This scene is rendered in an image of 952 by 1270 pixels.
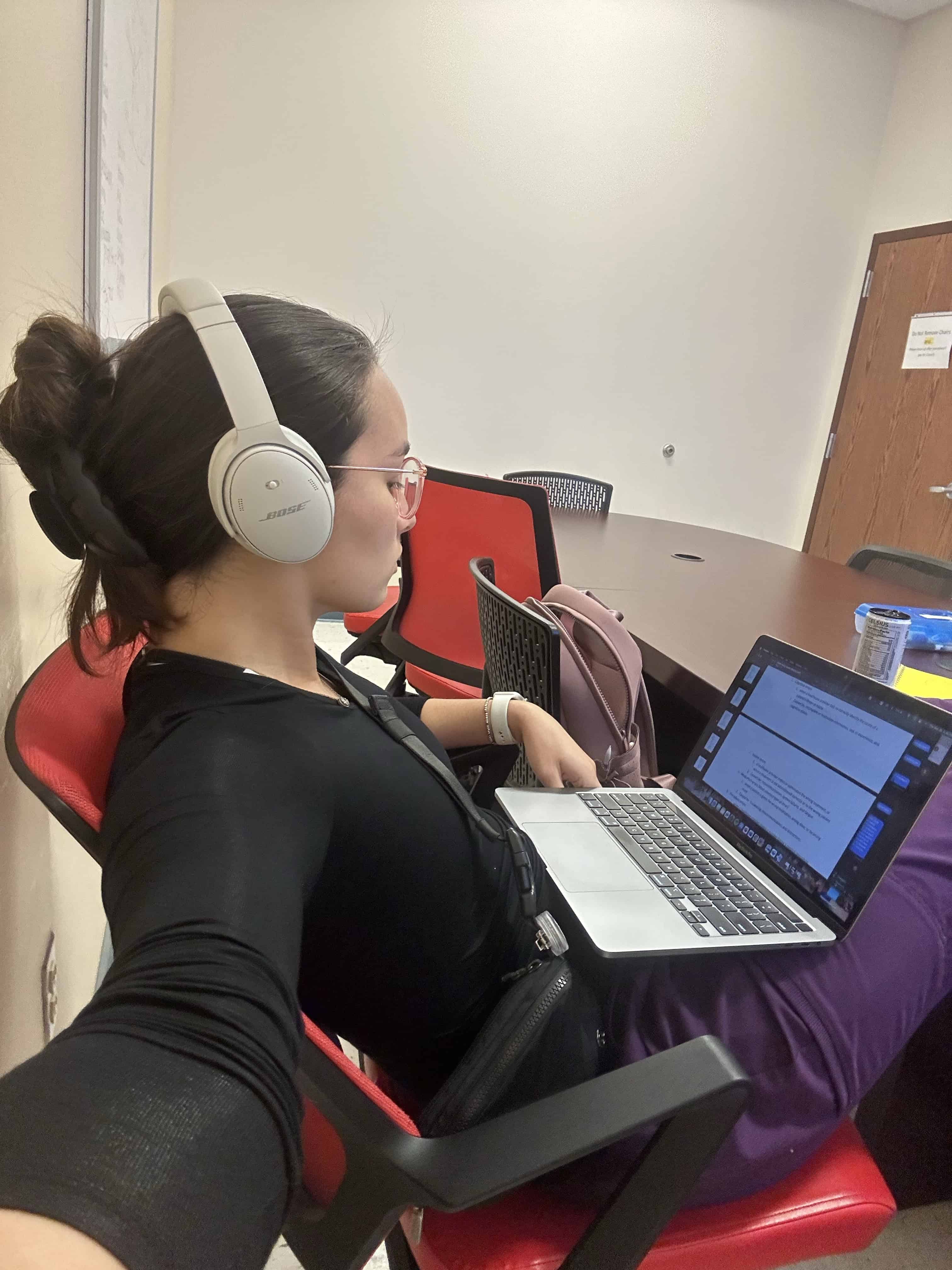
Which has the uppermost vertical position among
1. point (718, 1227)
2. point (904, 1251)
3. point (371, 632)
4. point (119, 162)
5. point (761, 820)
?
point (119, 162)

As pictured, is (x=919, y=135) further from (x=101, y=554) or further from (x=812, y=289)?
(x=101, y=554)

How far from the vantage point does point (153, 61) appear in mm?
2191

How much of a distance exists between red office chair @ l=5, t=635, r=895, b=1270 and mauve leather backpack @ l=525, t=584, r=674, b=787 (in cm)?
53

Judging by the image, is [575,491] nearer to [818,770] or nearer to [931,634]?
[931,634]

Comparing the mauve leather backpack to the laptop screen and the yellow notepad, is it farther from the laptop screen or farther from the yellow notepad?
the yellow notepad

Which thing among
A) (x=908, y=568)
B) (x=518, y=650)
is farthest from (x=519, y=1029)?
(x=908, y=568)

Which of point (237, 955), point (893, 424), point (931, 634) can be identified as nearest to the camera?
point (237, 955)

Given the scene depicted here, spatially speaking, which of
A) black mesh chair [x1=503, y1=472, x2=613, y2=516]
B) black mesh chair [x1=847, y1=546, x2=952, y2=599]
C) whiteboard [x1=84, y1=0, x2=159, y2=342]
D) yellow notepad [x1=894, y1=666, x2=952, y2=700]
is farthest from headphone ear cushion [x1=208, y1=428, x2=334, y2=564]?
black mesh chair [x1=503, y1=472, x2=613, y2=516]

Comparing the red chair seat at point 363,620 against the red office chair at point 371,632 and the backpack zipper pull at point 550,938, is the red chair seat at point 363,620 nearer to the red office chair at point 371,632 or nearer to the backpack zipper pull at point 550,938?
the red office chair at point 371,632

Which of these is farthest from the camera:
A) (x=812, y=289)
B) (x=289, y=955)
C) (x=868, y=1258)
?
(x=812, y=289)

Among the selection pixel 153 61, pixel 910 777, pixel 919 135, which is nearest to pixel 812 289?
pixel 919 135

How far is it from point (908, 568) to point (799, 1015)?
7.30ft

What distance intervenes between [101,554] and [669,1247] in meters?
0.79

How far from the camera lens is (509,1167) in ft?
1.70
